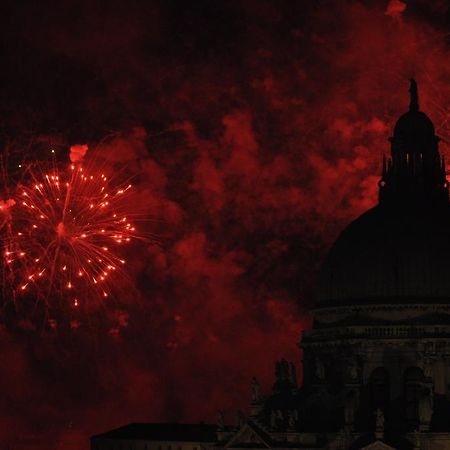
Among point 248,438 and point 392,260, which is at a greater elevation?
point 392,260

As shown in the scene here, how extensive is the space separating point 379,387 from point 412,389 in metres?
2.44

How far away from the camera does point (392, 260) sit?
523 feet

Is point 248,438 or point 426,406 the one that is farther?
point 248,438

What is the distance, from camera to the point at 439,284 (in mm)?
158625

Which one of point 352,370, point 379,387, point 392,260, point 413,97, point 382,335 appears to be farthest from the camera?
point 413,97

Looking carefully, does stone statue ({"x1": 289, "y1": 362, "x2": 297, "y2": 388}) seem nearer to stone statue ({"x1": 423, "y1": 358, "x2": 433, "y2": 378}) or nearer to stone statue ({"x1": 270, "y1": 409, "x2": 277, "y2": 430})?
stone statue ({"x1": 270, "y1": 409, "x2": 277, "y2": 430})

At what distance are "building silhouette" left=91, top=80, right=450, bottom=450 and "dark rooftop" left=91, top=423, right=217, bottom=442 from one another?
2.54ft

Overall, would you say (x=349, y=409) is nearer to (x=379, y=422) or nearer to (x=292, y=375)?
(x=379, y=422)

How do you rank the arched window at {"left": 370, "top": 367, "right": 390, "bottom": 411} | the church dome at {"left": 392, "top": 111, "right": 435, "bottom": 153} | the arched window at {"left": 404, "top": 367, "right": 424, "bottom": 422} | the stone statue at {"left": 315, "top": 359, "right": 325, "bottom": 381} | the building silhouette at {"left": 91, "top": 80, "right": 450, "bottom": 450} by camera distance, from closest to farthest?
1. the building silhouette at {"left": 91, "top": 80, "right": 450, "bottom": 450}
2. the arched window at {"left": 404, "top": 367, "right": 424, "bottom": 422}
3. the arched window at {"left": 370, "top": 367, "right": 390, "bottom": 411}
4. the stone statue at {"left": 315, "top": 359, "right": 325, "bottom": 381}
5. the church dome at {"left": 392, "top": 111, "right": 435, "bottom": 153}

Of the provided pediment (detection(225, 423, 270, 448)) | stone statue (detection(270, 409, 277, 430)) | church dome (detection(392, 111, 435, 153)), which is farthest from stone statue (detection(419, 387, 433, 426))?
church dome (detection(392, 111, 435, 153))

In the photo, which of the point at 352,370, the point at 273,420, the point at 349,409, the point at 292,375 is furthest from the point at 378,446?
the point at 292,375

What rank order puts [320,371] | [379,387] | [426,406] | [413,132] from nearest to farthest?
[426,406], [379,387], [320,371], [413,132]

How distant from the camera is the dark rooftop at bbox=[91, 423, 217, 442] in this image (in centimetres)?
16688

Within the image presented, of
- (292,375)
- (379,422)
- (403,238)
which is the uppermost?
(403,238)
